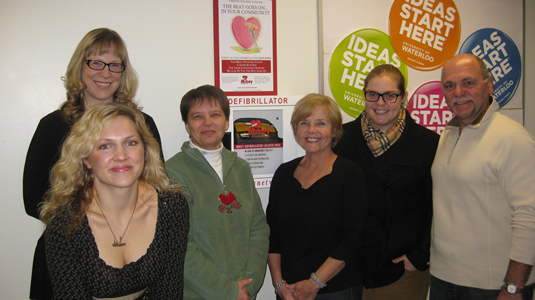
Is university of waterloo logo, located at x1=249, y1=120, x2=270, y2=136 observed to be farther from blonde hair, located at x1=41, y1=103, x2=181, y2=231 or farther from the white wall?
blonde hair, located at x1=41, y1=103, x2=181, y2=231

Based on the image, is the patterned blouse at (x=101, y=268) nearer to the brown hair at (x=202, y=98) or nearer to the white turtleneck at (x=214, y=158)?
the white turtleneck at (x=214, y=158)

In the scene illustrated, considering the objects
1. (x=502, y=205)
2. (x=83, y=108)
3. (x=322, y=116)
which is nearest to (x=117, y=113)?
(x=83, y=108)

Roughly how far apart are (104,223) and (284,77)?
147 cm

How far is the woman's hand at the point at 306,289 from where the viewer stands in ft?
5.46

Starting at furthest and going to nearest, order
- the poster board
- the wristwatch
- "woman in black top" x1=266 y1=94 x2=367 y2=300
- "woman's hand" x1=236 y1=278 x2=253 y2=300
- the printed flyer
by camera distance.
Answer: the poster board → the printed flyer → "woman in black top" x1=266 y1=94 x2=367 y2=300 → "woman's hand" x1=236 y1=278 x2=253 y2=300 → the wristwatch

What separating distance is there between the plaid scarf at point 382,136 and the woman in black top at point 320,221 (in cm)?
17

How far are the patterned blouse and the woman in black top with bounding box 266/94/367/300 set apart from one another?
596mm

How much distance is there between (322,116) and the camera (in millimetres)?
1829

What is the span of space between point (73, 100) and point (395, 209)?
1748 millimetres

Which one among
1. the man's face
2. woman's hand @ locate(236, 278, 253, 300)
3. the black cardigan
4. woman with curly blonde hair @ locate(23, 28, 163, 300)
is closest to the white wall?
woman with curly blonde hair @ locate(23, 28, 163, 300)

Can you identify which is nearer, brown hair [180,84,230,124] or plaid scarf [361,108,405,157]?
brown hair [180,84,230,124]

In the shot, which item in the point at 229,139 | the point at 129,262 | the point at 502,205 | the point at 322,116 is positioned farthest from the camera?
the point at 229,139

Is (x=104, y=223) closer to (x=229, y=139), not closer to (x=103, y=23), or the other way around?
(x=229, y=139)

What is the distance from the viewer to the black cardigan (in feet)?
5.85
